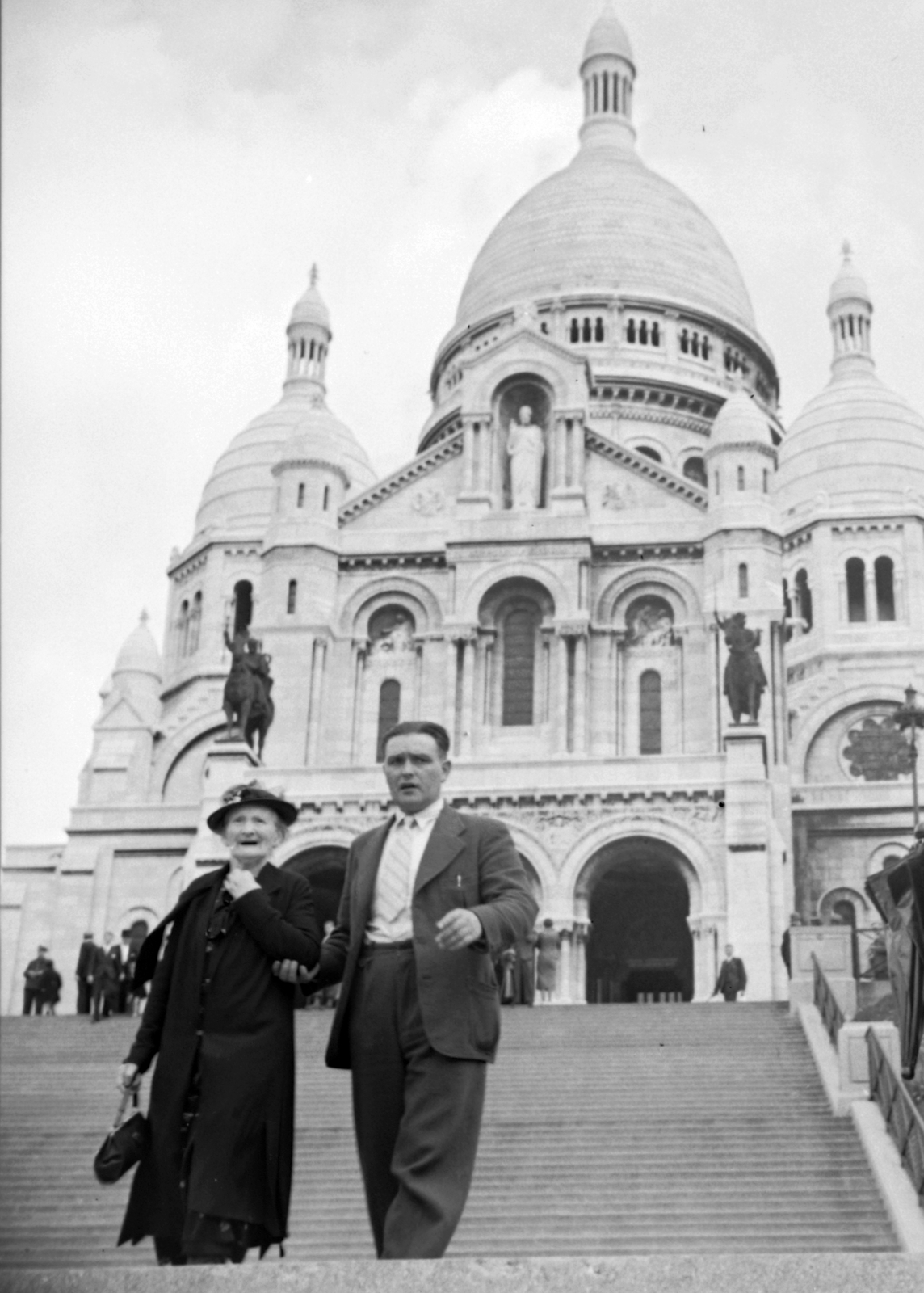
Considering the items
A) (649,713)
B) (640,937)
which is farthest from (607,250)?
(640,937)

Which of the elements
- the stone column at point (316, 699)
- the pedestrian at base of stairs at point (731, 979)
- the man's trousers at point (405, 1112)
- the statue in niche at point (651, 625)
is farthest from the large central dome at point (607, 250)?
the man's trousers at point (405, 1112)

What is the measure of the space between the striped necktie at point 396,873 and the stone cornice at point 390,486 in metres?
35.8

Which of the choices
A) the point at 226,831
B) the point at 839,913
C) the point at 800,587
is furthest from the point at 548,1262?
the point at 800,587

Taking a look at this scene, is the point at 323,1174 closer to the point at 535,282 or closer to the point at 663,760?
the point at 663,760

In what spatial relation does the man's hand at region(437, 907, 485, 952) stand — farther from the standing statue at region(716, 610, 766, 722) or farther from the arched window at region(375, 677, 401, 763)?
the arched window at region(375, 677, 401, 763)

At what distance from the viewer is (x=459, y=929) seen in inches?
278

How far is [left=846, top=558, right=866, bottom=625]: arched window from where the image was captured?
173 ft

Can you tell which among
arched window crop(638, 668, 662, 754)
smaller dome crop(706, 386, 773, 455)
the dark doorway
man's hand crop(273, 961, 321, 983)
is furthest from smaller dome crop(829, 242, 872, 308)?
man's hand crop(273, 961, 321, 983)

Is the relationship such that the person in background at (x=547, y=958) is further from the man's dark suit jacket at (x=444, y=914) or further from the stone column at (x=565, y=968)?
the man's dark suit jacket at (x=444, y=914)

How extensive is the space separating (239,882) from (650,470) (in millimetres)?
35666

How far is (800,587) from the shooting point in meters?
53.8

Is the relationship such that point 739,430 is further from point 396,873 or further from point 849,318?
point 396,873

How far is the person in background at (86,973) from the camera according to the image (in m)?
29.8

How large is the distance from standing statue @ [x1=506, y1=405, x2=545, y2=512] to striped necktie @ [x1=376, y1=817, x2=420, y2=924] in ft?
114
